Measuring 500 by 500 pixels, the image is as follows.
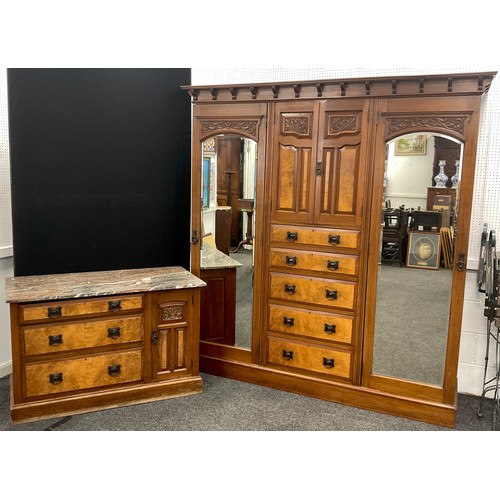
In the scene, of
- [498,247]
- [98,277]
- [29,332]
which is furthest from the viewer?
[98,277]

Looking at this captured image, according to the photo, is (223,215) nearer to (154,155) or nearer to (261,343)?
(154,155)

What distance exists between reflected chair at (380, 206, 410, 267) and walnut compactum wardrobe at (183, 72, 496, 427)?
38 mm

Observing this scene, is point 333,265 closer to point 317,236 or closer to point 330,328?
point 317,236

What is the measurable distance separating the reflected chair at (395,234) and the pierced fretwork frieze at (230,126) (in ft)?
3.73

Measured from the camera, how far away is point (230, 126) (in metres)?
3.71

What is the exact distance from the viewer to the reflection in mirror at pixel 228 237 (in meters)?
3.74

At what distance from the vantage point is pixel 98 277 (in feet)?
12.2

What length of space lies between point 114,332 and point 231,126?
1727 mm

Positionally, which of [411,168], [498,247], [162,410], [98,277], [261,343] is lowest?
[162,410]

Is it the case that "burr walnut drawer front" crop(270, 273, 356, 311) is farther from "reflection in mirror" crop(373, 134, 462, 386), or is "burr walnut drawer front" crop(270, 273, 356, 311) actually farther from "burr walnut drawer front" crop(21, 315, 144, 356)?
"burr walnut drawer front" crop(21, 315, 144, 356)

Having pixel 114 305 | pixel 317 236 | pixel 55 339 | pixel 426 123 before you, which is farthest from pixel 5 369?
pixel 426 123

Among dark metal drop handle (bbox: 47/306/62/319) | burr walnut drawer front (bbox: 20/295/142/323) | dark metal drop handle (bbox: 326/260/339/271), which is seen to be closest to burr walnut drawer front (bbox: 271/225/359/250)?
dark metal drop handle (bbox: 326/260/339/271)

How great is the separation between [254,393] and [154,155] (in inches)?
81.4

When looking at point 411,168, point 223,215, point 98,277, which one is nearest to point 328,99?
point 411,168
